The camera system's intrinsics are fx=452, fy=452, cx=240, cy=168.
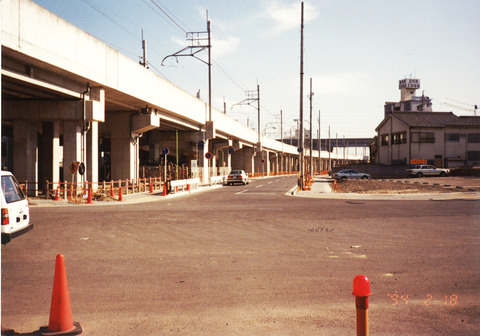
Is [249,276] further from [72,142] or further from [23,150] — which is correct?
[23,150]

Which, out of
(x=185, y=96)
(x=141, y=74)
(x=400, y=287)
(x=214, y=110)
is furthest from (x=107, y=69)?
(x=214, y=110)

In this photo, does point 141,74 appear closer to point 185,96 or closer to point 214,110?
point 185,96

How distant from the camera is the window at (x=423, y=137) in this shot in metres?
64.8

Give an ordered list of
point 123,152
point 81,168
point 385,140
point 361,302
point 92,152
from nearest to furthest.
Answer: point 361,302 → point 81,168 → point 92,152 → point 123,152 → point 385,140

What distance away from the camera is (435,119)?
66.6 metres

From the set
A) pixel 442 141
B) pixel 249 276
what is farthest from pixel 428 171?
pixel 249 276

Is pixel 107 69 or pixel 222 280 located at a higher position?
pixel 107 69

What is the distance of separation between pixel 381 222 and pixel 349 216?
6.25 ft

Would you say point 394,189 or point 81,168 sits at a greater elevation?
point 81,168

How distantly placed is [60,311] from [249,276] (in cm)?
353

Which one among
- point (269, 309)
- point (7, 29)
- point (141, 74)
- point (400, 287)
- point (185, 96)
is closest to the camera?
point (269, 309)

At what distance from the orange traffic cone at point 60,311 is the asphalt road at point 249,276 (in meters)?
0.36

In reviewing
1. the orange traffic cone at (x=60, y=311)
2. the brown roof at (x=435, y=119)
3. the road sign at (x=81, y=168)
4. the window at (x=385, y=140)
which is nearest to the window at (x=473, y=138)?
the brown roof at (x=435, y=119)

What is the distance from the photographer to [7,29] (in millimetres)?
16422
